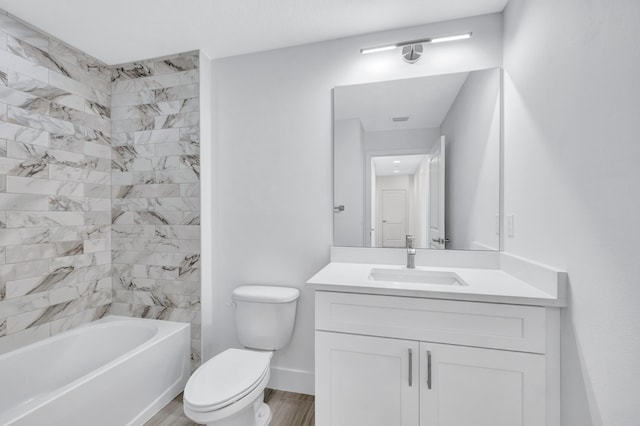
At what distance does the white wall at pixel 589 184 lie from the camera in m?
0.81

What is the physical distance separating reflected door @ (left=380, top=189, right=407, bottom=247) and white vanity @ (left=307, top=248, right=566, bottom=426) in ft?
1.67

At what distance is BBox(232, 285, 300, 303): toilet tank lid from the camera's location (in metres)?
1.89

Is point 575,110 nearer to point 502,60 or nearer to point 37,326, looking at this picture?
point 502,60

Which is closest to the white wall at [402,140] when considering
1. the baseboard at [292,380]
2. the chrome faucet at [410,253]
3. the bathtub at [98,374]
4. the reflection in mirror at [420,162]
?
the reflection in mirror at [420,162]

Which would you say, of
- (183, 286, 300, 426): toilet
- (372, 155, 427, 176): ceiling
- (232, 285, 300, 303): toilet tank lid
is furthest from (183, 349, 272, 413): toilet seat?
(372, 155, 427, 176): ceiling

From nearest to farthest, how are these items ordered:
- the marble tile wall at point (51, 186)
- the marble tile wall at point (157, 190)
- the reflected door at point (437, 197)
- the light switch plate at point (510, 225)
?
the light switch plate at point (510, 225), the marble tile wall at point (51, 186), the reflected door at point (437, 197), the marble tile wall at point (157, 190)

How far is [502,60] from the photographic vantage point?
1743 millimetres

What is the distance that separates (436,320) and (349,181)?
100cm

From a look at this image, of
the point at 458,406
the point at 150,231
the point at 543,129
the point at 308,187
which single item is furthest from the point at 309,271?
the point at 543,129

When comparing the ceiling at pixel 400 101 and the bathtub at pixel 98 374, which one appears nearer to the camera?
the bathtub at pixel 98 374

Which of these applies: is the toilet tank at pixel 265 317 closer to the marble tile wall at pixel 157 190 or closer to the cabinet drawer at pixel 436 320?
the marble tile wall at pixel 157 190

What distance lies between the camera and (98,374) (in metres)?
1.47

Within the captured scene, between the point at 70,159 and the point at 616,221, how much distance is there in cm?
289

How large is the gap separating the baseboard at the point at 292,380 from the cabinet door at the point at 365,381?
65 centimetres
